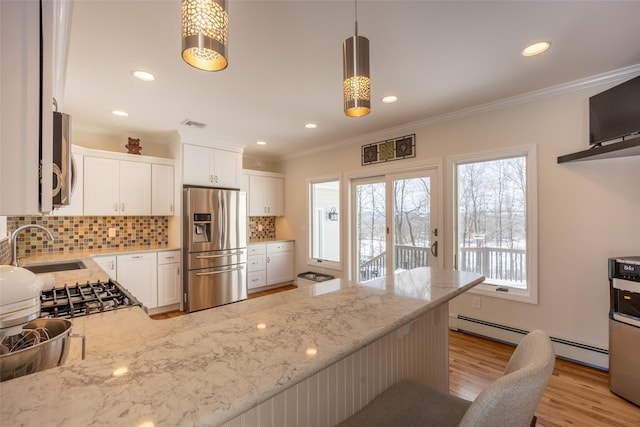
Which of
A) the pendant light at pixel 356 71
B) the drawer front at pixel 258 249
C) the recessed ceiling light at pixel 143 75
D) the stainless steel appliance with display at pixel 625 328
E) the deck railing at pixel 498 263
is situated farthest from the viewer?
the drawer front at pixel 258 249

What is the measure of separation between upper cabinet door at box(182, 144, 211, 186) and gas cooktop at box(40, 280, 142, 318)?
2453 millimetres

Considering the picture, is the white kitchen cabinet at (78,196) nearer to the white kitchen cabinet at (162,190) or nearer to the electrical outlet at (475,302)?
the white kitchen cabinet at (162,190)

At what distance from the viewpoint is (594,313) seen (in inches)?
99.7

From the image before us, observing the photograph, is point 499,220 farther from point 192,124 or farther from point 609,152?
point 192,124

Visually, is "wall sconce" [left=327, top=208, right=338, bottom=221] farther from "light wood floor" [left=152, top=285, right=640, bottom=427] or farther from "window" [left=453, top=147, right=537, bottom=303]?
"light wood floor" [left=152, top=285, right=640, bottom=427]

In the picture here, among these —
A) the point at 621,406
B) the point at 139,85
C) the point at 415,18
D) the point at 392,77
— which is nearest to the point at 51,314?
the point at 139,85

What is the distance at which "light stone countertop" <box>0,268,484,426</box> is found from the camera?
1.37 ft

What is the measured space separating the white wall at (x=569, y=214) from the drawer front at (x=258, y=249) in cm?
319

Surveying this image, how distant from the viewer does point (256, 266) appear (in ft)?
16.2

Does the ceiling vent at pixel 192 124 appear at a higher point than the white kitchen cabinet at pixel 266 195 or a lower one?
higher

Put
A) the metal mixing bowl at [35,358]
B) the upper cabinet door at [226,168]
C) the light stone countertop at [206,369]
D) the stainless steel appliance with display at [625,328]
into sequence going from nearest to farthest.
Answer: the light stone countertop at [206,369], the metal mixing bowl at [35,358], the stainless steel appliance with display at [625,328], the upper cabinet door at [226,168]

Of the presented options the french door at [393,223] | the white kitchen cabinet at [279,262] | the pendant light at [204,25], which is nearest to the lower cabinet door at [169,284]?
the white kitchen cabinet at [279,262]

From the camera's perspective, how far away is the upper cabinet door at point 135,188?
3883 millimetres

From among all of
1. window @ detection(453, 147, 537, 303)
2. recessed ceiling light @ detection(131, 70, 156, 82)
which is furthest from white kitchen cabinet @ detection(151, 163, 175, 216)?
window @ detection(453, 147, 537, 303)
